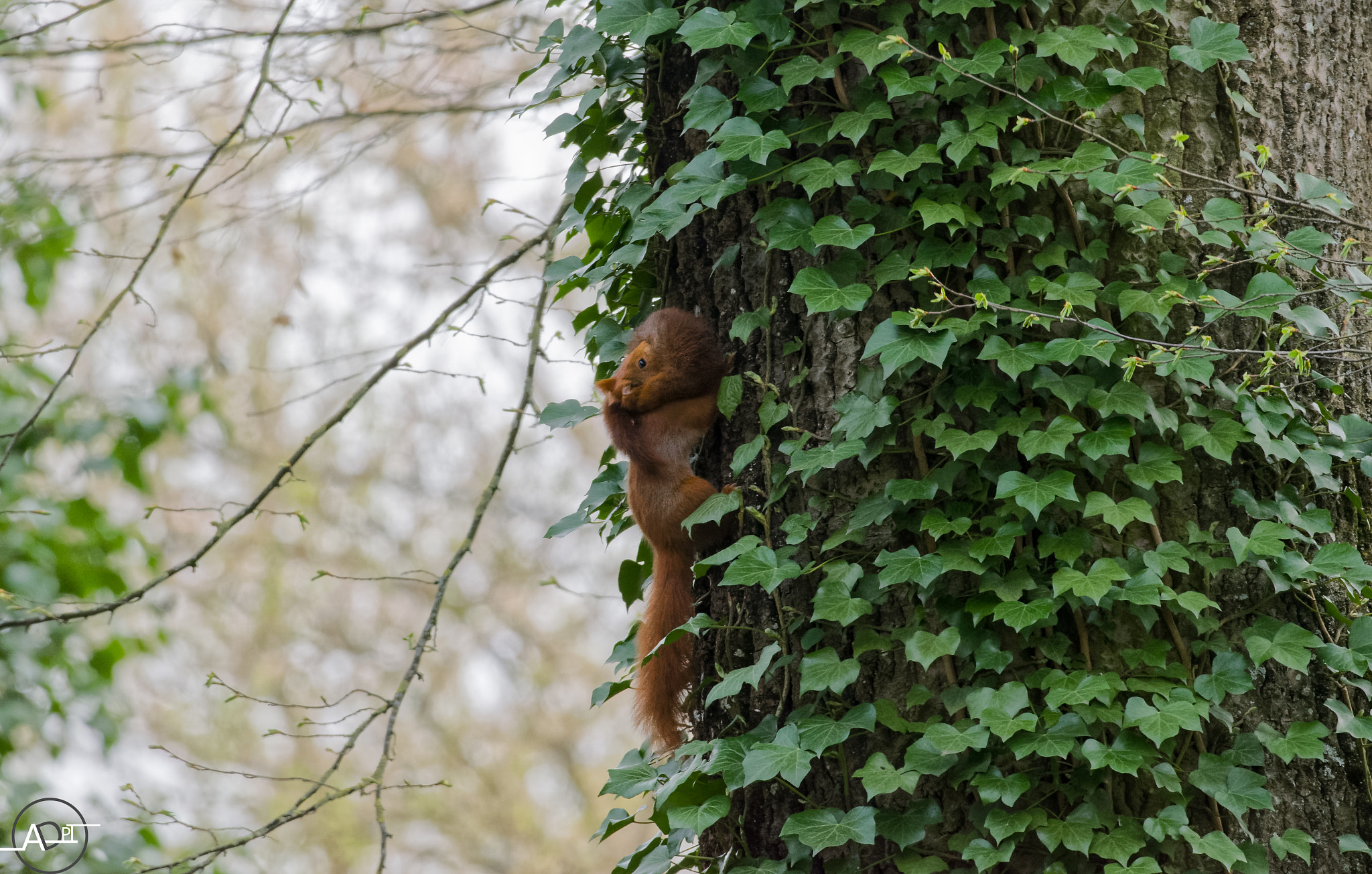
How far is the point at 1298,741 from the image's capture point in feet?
5.01

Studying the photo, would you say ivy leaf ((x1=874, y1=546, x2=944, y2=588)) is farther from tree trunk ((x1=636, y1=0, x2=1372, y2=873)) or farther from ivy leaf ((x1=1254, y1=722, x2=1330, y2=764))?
ivy leaf ((x1=1254, y1=722, x2=1330, y2=764))

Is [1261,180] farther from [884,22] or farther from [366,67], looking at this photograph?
[366,67]

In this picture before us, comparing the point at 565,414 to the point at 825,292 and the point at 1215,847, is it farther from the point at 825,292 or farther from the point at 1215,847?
the point at 1215,847

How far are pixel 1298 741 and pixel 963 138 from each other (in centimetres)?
103

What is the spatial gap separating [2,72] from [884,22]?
9.49 feet

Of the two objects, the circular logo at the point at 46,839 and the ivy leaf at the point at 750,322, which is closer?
the ivy leaf at the point at 750,322

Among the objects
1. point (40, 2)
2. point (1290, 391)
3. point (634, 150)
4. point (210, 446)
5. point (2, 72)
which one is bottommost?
point (1290, 391)

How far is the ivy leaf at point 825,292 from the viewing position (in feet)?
5.27

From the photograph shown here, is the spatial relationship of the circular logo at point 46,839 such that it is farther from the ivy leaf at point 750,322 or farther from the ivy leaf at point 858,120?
the ivy leaf at point 858,120

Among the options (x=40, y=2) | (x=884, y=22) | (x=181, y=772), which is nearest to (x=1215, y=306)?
(x=884, y=22)

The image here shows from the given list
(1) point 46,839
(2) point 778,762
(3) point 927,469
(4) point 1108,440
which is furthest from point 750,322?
(1) point 46,839

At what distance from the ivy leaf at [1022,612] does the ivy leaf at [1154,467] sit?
231 mm

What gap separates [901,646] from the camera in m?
1.63

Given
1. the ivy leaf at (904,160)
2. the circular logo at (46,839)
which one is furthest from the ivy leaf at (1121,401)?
the circular logo at (46,839)
